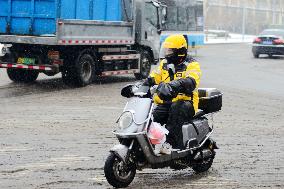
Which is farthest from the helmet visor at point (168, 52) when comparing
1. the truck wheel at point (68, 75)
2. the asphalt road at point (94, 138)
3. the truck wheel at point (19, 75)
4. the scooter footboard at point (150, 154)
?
the truck wheel at point (19, 75)

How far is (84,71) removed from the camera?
1761 cm

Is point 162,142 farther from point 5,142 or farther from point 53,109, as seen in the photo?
point 53,109

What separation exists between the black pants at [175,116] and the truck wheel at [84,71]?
1008cm

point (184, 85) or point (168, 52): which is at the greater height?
point (168, 52)

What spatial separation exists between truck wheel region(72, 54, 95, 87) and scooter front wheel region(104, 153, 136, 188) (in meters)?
10.7

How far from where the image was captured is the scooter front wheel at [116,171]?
6.47m

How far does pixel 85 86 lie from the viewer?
17.5m

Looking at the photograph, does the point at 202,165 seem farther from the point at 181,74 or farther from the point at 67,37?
the point at 67,37

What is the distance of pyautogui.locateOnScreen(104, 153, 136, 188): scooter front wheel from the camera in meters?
6.47

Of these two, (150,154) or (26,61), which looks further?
(26,61)

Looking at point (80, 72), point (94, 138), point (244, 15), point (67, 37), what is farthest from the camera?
point (244, 15)

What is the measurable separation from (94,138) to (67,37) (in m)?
7.02

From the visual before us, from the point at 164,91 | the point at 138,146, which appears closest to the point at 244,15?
the point at 164,91

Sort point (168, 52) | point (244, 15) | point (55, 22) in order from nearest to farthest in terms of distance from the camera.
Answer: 1. point (168, 52)
2. point (55, 22)
3. point (244, 15)
